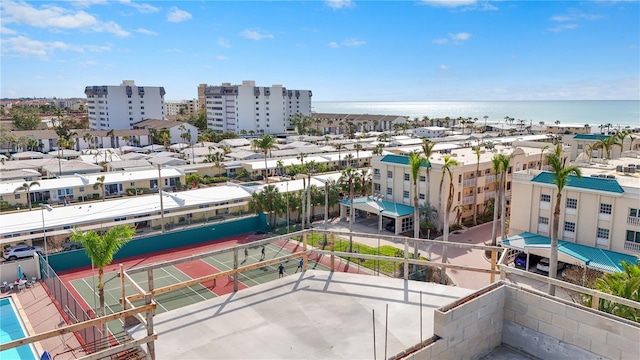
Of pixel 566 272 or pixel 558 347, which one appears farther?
pixel 566 272

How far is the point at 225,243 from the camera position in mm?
43312

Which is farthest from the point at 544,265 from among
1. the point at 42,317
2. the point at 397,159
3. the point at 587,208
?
the point at 42,317

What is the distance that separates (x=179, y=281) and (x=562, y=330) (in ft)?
92.7

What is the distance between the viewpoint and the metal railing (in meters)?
22.8

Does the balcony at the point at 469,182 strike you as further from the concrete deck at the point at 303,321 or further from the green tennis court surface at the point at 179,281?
the concrete deck at the point at 303,321

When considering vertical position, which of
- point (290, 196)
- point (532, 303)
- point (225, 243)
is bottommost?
point (225, 243)

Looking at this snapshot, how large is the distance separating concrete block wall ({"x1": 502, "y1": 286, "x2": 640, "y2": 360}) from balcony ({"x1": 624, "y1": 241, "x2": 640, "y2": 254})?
24309 mm

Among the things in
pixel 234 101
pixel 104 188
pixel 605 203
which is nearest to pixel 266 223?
pixel 104 188

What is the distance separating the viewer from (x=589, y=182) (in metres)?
33.4

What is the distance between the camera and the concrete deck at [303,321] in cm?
1109

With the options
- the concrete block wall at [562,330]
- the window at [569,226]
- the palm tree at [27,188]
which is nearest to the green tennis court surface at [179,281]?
the window at [569,226]

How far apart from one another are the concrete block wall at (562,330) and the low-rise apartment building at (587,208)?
24150 mm

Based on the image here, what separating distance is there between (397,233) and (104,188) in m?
37.1

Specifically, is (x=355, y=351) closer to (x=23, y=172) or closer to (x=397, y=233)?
(x=397, y=233)
